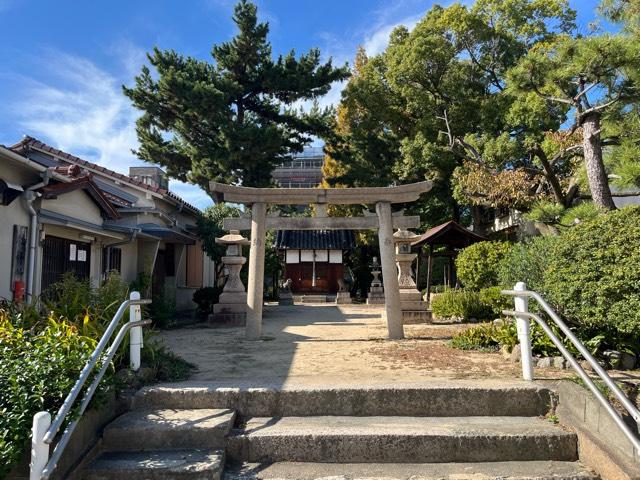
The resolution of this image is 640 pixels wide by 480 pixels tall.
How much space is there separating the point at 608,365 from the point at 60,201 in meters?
9.86

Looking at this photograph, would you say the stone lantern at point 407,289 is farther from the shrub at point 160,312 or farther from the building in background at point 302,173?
the building in background at point 302,173

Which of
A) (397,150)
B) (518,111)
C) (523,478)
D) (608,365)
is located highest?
(397,150)

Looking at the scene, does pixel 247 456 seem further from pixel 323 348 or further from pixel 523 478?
pixel 323 348

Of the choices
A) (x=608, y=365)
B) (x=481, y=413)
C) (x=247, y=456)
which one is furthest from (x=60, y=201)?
(x=608, y=365)

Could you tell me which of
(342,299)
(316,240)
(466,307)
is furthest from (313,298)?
(466,307)

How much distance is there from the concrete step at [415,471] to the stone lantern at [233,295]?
838 cm

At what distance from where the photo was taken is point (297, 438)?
12.9 feet

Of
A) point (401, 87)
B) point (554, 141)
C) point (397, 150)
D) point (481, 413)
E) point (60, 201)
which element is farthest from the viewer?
point (397, 150)

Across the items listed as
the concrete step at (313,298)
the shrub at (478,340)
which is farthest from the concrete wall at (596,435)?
the concrete step at (313,298)

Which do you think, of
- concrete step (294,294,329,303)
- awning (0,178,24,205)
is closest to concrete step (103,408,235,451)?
awning (0,178,24,205)

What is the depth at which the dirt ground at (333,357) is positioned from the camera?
17.7ft

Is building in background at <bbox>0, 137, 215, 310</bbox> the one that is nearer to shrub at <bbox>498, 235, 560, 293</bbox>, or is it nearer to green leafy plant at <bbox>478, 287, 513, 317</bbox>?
shrub at <bbox>498, 235, 560, 293</bbox>

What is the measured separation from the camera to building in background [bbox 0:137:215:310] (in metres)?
7.11

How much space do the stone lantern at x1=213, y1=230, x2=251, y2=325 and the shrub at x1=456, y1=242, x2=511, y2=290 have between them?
23.0 feet
